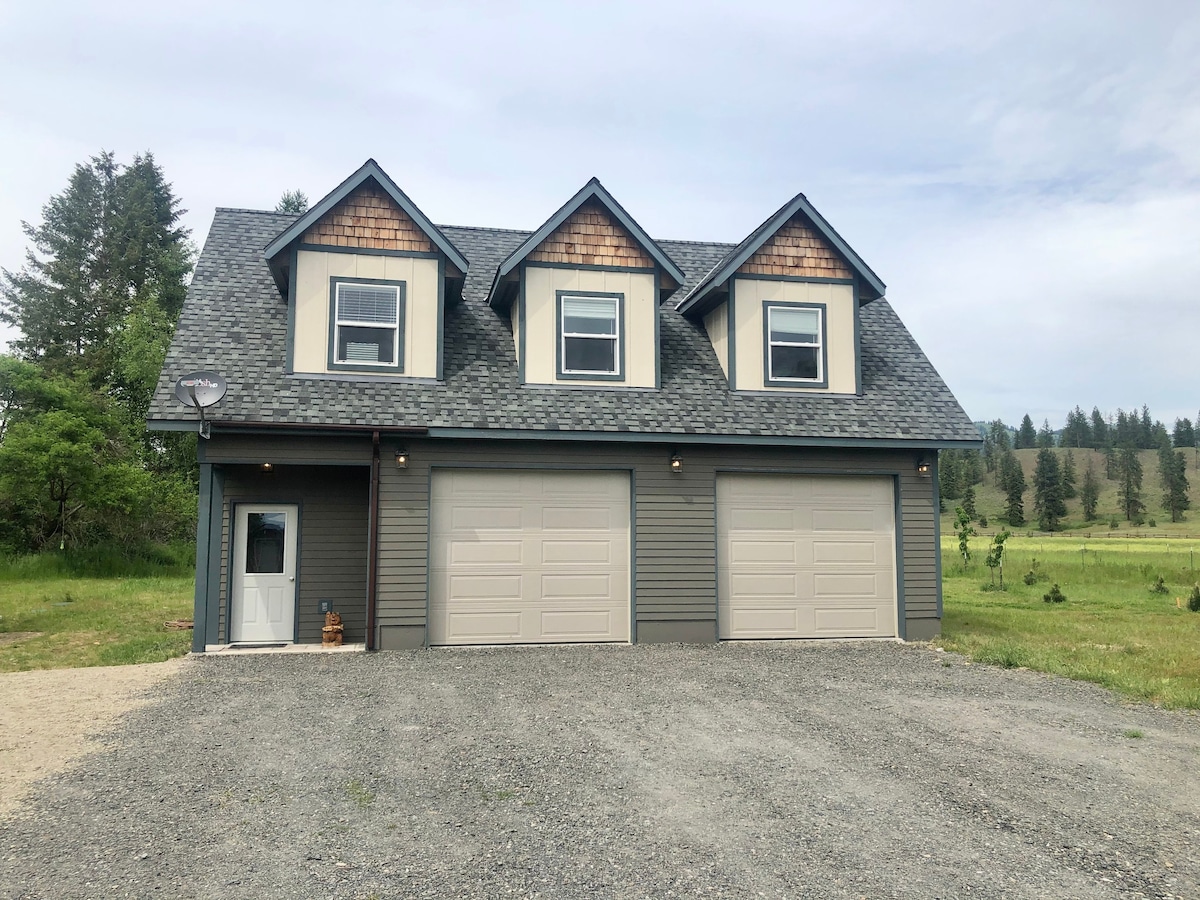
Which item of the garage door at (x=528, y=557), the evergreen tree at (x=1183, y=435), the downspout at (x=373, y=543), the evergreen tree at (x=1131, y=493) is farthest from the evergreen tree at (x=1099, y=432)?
the downspout at (x=373, y=543)

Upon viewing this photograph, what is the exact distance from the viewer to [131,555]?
79.2 ft

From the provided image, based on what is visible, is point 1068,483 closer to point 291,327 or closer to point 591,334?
point 591,334

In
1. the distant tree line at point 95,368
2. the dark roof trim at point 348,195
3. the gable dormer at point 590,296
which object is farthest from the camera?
the distant tree line at point 95,368

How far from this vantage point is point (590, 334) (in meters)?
12.3

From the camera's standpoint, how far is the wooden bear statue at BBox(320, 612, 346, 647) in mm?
11258

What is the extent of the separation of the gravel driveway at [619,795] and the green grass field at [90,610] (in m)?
2.85

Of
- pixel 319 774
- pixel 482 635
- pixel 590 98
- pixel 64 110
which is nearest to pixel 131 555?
pixel 64 110

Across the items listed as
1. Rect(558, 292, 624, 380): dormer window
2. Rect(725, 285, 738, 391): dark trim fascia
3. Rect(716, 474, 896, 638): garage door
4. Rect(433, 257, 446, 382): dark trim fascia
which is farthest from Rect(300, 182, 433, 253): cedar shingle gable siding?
Rect(716, 474, 896, 638): garage door

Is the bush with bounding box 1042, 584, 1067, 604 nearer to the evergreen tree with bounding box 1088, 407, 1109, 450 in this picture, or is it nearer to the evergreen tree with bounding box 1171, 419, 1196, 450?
the evergreen tree with bounding box 1088, 407, 1109, 450

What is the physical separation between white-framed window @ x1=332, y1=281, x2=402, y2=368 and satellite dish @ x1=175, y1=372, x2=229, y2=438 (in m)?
1.73

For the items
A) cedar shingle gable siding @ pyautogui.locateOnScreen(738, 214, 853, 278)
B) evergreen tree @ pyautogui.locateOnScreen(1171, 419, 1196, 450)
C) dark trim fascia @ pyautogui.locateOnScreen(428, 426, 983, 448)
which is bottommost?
dark trim fascia @ pyautogui.locateOnScreen(428, 426, 983, 448)

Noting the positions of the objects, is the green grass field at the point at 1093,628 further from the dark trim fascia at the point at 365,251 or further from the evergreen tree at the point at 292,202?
the evergreen tree at the point at 292,202

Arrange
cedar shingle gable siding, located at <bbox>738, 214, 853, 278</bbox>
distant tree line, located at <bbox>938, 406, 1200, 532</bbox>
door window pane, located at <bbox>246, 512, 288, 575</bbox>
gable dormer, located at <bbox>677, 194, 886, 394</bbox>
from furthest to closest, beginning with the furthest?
distant tree line, located at <bbox>938, 406, 1200, 532</bbox>
cedar shingle gable siding, located at <bbox>738, 214, 853, 278</bbox>
gable dormer, located at <bbox>677, 194, 886, 394</bbox>
door window pane, located at <bbox>246, 512, 288, 575</bbox>

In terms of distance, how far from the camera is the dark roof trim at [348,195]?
11.4 metres
